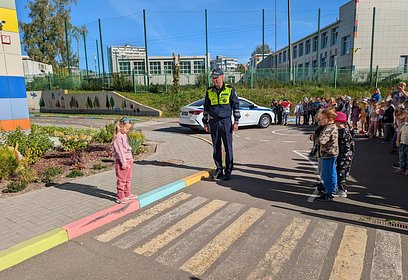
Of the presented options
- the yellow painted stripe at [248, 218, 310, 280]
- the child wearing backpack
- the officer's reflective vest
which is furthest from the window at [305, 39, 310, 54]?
the yellow painted stripe at [248, 218, 310, 280]

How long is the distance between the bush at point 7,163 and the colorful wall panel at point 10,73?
567cm

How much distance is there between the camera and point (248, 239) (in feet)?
12.2

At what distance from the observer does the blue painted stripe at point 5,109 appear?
11.1m

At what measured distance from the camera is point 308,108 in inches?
661

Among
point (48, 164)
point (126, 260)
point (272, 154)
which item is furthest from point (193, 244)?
point (272, 154)

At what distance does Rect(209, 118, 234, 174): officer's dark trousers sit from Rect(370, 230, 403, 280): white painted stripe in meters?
3.15

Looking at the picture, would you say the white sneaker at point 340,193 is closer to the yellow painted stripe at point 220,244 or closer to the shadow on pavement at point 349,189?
the shadow on pavement at point 349,189

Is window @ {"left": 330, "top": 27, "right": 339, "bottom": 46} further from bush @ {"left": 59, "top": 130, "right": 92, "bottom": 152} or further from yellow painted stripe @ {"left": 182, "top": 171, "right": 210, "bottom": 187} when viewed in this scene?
yellow painted stripe @ {"left": 182, "top": 171, "right": 210, "bottom": 187}

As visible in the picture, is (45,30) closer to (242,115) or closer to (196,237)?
(242,115)

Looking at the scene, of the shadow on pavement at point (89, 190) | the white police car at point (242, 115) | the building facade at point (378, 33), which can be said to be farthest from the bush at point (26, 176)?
the building facade at point (378, 33)

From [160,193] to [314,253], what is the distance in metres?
2.93

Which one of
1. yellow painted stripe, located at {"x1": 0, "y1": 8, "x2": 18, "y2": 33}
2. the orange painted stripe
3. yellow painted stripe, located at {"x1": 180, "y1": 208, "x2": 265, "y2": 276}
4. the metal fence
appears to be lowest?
yellow painted stripe, located at {"x1": 180, "y1": 208, "x2": 265, "y2": 276}

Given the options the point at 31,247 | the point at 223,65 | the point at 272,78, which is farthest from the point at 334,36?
the point at 31,247

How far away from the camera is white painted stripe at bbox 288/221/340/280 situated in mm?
2979
